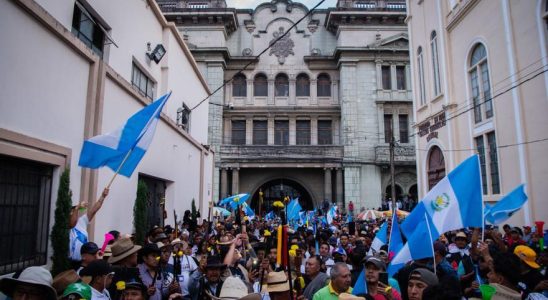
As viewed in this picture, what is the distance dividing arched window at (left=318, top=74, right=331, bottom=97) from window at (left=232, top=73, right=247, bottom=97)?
21.0 feet

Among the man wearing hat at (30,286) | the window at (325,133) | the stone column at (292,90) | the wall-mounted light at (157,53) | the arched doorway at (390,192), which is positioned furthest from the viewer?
the stone column at (292,90)

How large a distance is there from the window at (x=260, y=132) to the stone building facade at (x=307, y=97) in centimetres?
8

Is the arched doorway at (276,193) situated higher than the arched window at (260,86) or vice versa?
the arched window at (260,86)

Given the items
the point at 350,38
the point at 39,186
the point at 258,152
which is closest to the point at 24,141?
the point at 39,186

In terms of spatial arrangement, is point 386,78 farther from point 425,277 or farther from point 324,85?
point 425,277

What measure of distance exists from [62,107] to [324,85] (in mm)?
26518

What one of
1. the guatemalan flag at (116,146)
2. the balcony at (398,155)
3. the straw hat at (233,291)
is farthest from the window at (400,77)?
the straw hat at (233,291)

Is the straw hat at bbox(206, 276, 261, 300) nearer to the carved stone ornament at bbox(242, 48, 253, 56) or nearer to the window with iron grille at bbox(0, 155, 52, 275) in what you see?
the window with iron grille at bbox(0, 155, 52, 275)

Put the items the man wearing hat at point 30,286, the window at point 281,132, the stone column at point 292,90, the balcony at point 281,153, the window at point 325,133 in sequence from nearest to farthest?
the man wearing hat at point 30,286
the balcony at point 281,153
the window at point 281,132
the window at point 325,133
the stone column at point 292,90

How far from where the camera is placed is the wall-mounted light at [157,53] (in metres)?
12.3

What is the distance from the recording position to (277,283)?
4312mm

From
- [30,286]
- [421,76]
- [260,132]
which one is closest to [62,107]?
[30,286]

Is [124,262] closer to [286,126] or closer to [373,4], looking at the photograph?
[286,126]

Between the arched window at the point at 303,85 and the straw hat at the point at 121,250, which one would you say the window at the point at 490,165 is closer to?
the straw hat at the point at 121,250
